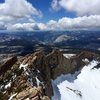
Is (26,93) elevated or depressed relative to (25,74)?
elevated

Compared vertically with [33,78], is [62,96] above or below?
below

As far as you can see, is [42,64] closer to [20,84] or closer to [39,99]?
[20,84]

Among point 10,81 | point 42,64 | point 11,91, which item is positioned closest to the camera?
point 11,91

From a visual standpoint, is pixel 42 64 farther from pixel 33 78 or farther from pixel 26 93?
pixel 26 93

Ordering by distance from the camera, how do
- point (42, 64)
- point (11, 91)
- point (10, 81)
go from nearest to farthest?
point (11, 91) → point (10, 81) → point (42, 64)

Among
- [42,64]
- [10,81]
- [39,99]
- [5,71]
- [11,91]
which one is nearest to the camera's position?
[39,99]

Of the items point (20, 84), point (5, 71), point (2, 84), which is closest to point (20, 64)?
point (5, 71)

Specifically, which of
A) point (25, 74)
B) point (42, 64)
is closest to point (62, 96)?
point (42, 64)

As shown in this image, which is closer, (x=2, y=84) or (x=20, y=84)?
(x=20, y=84)

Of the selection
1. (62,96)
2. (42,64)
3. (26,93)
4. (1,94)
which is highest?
(26,93)
